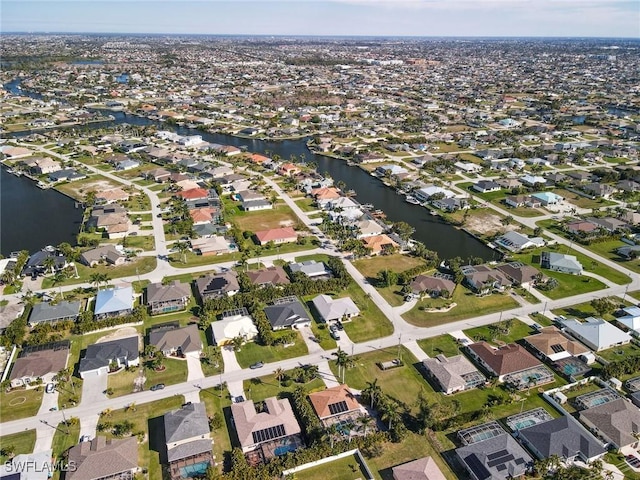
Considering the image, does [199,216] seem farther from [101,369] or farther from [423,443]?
[423,443]

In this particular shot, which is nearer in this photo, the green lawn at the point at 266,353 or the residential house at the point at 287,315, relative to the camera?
the green lawn at the point at 266,353

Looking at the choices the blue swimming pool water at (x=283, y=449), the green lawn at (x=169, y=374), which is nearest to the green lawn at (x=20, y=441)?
the green lawn at (x=169, y=374)

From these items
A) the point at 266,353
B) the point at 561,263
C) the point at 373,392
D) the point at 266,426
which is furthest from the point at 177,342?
the point at 561,263

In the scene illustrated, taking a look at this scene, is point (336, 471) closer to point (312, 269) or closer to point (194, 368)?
point (194, 368)

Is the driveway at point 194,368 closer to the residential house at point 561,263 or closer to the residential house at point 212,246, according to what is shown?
the residential house at point 212,246

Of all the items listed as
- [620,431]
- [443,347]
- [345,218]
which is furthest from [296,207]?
[620,431]

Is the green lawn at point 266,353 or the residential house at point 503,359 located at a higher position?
the residential house at point 503,359

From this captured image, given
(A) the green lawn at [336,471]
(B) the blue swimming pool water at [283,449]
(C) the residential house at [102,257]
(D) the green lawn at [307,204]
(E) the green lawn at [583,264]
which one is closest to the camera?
(A) the green lawn at [336,471]
